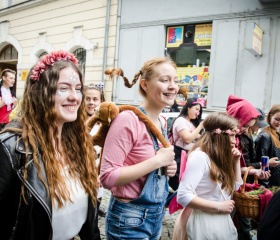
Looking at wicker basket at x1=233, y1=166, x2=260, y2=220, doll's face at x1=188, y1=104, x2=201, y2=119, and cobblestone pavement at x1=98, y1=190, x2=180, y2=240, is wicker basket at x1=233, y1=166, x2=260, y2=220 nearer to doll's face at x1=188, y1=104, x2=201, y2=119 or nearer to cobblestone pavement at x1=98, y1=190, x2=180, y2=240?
cobblestone pavement at x1=98, y1=190, x2=180, y2=240

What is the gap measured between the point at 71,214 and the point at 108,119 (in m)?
0.57

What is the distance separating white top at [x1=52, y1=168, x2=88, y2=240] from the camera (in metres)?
1.51

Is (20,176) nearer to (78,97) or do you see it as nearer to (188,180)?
(78,97)

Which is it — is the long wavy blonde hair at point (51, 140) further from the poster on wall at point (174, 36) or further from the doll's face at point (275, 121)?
the poster on wall at point (174, 36)

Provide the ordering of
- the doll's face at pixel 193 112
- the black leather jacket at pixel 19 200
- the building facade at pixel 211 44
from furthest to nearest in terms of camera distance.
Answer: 1. the building facade at pixel 211 44
2. the doll's face at pixel 193 112
3. the black leather jacket at pixel 19 200

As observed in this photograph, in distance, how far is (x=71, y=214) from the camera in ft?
5.17

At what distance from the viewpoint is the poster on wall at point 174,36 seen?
8773 millimetres

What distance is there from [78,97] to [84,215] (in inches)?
26.3

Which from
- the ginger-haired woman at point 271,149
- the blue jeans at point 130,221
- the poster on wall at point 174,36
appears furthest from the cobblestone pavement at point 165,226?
the poster on wall at point 174,36

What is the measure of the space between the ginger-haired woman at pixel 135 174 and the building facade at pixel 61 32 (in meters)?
8.17

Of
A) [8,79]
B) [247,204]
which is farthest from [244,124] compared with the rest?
[8,79]

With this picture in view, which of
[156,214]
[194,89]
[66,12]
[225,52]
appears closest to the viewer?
[156,214]

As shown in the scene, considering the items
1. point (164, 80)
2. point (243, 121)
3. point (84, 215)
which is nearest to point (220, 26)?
point (243, 121)

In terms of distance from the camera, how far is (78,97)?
1.65 meters
